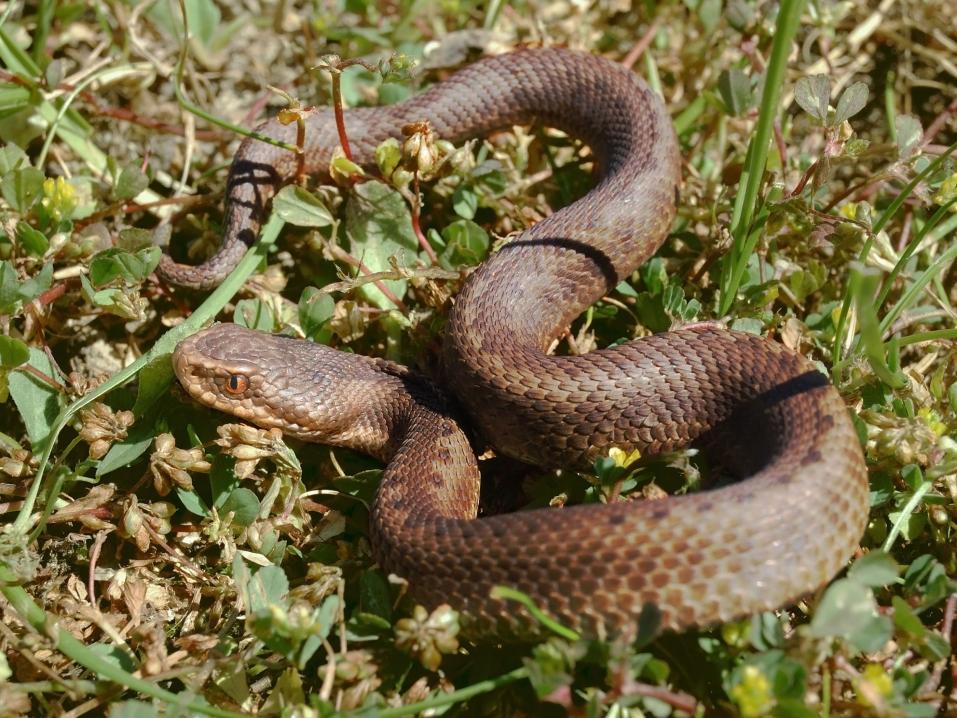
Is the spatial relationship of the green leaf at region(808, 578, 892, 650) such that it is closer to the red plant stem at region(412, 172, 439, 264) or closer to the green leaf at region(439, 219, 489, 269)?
the green leaf at region(439, 219, 489, 269)

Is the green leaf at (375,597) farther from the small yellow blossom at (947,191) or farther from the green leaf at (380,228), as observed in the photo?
the small yellow blossom at (947,191)

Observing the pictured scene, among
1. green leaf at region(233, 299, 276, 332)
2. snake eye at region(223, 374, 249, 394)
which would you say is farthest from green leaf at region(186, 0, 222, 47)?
snake eye at region(223, 374, 249, 394)

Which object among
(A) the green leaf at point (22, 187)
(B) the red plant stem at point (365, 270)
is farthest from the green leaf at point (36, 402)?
(B) the red plant stem at point (365, 270)

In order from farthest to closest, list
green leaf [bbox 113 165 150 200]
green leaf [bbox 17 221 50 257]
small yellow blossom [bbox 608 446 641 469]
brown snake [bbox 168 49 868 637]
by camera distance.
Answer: green leaf [bbox 113 165 150 200] < green leaf [bbox 17 221 50 257] < small yellow blossom [bbox 608 446 641 469] < brown snake [bbox 168 49 868 637]

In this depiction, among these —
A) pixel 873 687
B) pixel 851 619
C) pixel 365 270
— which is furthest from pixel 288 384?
pixel 873 687

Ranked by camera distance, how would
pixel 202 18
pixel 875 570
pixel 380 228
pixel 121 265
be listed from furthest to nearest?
pixel 202 18, pixel 380 228, pixel 121 265, pixel 875 570

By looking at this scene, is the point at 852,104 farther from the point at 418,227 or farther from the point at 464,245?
the point at 418,227
